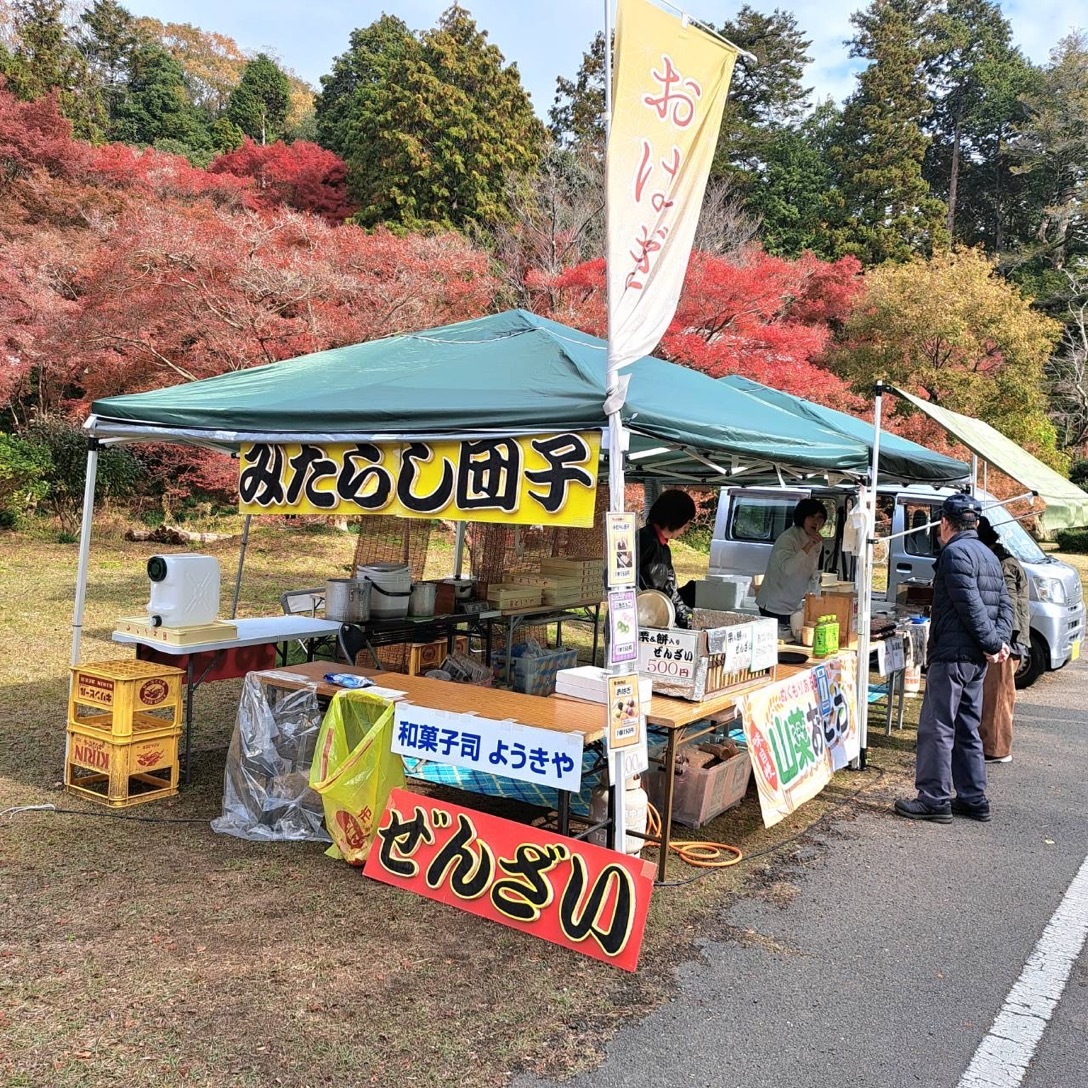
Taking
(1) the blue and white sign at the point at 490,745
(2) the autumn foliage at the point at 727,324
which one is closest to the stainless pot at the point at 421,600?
(1) the blue and white sign at the point at 490,745

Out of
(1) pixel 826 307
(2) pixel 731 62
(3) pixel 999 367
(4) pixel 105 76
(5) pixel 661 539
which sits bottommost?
(5) pixel 661 539

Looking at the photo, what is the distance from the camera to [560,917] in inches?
125

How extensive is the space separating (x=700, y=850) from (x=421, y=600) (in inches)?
104

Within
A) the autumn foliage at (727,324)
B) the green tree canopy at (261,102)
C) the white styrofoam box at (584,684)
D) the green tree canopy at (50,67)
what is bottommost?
the white styrofoam box at (584,684)

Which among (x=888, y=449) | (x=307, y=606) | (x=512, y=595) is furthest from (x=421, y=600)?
(x=888, y=449)

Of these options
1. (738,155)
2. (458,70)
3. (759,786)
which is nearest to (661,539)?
(759,786)

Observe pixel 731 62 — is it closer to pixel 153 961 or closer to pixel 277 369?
pixel 277 369

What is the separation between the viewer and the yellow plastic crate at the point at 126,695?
4.27m

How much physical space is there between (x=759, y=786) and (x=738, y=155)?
2946cm

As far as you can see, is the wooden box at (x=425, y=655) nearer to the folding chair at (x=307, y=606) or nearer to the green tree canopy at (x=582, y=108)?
the folding chair at (x=307, y=606)

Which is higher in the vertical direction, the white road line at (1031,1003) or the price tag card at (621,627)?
the price tag card at (621,627)

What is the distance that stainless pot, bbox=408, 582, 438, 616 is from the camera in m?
5.91

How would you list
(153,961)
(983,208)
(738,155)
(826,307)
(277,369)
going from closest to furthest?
(153,961) → (277,369) → (826,307) → (738,155) → (983,208)

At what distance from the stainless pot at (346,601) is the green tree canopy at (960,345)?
14605mm
